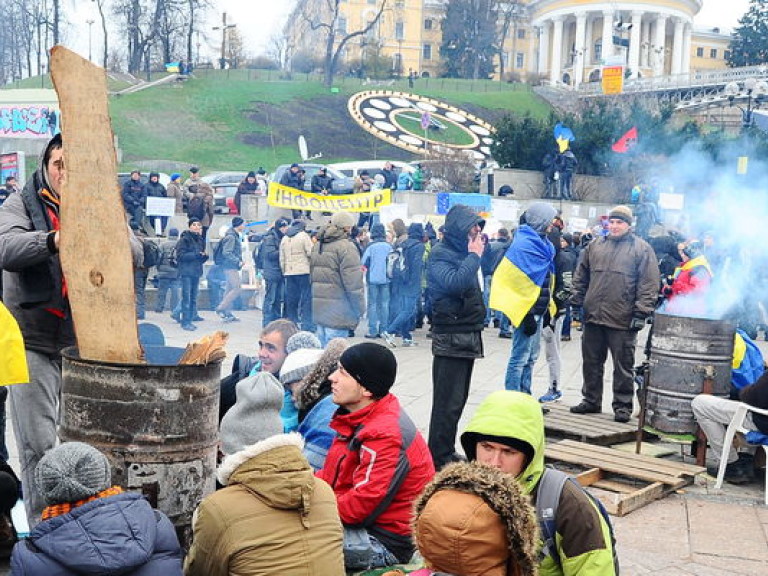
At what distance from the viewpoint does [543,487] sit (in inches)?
129

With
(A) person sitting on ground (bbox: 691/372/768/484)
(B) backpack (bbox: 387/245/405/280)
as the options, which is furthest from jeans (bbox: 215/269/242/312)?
(A) person sitting on ground (bbox: 691/372/768/484)

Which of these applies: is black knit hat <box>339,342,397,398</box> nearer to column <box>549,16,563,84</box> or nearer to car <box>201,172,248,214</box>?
A: car <box>201,172,248,214</box>

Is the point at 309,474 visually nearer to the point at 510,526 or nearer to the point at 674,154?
the point at 510,526

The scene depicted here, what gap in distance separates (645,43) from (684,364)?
90.1 meters

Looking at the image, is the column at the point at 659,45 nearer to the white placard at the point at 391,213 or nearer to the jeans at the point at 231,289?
the white placard at the point at 391,213

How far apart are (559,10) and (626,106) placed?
195 ft

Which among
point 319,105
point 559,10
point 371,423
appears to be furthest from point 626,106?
point 559,10

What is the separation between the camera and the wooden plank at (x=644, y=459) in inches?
283

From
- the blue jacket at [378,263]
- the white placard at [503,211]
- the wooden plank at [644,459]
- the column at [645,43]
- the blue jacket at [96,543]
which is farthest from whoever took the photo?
the column at [645,43]

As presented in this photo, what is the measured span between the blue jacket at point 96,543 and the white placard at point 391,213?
55.8ft

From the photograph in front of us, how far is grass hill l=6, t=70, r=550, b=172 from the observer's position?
50.5m

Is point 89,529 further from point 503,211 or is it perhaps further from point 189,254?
point 503,211

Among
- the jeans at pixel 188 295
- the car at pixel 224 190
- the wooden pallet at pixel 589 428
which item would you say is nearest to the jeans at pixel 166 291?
the jeans at pixel 188 295

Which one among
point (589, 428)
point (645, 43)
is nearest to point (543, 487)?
point (589, 428)
